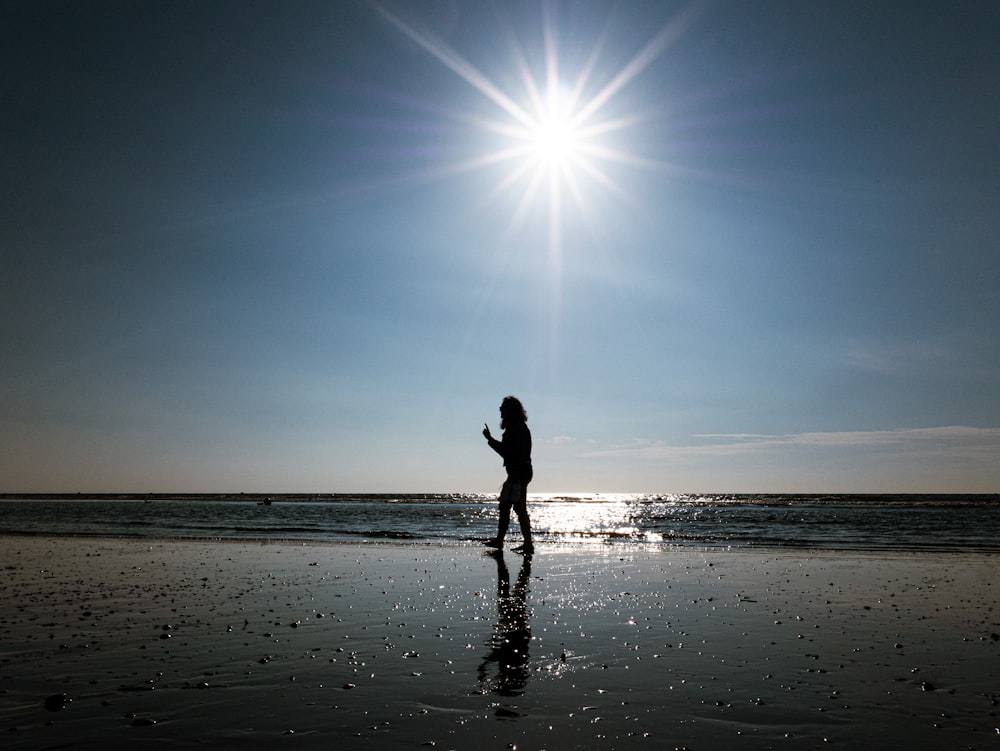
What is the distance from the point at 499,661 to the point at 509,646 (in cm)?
58

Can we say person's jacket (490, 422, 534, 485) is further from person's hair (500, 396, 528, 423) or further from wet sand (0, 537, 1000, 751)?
wet sand (0, 537, 1000, 751)

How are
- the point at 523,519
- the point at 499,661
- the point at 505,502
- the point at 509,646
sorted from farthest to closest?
the point at 505,502 → the point at 523,519 → the point at 509,646 → the point at 499,661

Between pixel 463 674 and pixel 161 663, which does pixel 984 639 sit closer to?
pixel 463 674

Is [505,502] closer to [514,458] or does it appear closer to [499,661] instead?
[514,458]

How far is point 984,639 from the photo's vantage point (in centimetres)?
689

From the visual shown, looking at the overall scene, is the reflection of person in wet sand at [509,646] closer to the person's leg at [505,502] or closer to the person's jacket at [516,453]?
the person's leg at [505,502]

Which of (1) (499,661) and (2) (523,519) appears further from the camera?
(2) (523,519)

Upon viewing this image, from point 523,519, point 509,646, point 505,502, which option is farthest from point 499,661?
point 505,502

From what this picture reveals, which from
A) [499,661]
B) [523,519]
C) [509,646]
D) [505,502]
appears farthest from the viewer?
[505,502]

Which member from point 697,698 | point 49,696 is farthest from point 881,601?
point 49,696

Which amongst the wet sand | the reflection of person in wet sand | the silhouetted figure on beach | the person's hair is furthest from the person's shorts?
the reflection of person in wet sand

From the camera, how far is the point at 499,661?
578cm

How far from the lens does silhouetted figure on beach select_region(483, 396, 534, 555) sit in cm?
1590

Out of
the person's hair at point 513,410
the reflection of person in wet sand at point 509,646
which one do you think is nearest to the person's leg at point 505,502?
the person's hair at point 513,410
